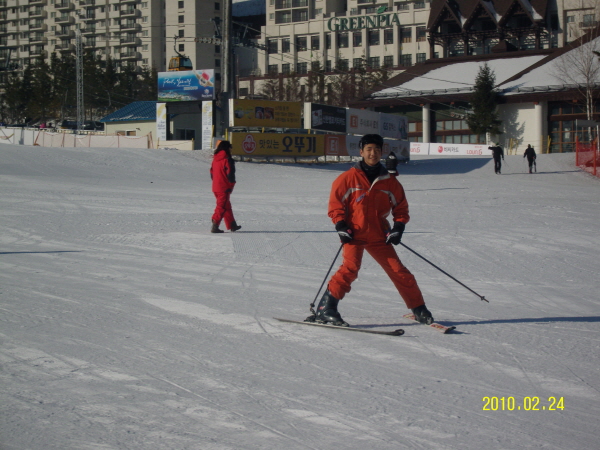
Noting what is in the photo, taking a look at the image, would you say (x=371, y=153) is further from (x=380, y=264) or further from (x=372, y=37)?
(x=372, y=37)

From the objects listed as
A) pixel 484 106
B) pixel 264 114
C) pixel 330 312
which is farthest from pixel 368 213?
pixel 484 106

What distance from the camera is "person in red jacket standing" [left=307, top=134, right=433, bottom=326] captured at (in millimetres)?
5000

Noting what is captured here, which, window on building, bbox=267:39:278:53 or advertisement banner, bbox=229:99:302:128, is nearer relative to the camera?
advertisement banner, bbox=229:99:302:128

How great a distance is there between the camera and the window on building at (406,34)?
75688 millimetres

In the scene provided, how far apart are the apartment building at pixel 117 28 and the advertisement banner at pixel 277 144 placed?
57143 mm

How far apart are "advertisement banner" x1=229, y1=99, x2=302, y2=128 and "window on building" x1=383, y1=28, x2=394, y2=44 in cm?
4719

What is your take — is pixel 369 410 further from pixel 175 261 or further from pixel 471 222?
pixel 471 222

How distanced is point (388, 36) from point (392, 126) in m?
41.2

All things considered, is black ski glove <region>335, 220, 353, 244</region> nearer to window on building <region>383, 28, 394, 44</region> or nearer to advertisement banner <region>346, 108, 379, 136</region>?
advertisement banner <region>346, 108, 379, 136</region>

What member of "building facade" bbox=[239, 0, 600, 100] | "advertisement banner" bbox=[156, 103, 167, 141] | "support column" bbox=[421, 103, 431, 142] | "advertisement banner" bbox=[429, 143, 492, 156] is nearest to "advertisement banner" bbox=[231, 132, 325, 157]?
"advertisement banner" bbox=[156, 103, 167, 141]

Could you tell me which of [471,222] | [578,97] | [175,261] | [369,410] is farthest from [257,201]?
[578,97]

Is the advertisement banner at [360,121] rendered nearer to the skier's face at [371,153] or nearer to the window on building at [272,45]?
the skier's face at [371,153]

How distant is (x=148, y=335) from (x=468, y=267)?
4853 millimetres

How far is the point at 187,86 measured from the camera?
3612 centimetres
